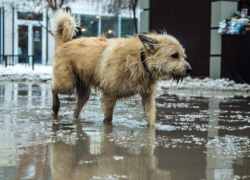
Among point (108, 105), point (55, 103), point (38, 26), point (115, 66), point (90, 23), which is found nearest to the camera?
point (115, 66)

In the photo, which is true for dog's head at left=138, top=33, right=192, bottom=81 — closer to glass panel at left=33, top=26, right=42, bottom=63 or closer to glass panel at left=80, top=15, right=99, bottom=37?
glass panel at left=33, top=26, right=42, bottom=63

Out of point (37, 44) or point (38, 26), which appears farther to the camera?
point (37, 44)

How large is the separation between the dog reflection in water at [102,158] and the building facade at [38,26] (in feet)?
86.4

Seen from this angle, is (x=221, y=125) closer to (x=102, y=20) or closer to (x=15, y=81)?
(x=15, y=81)

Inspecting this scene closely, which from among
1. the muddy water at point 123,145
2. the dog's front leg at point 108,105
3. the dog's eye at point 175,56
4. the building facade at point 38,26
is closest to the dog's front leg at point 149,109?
the muddy water at point 123,145

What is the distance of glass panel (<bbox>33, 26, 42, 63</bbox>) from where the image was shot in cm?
3412

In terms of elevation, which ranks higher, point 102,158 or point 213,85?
point 213,85

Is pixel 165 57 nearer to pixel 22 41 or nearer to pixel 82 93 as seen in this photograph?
pixel 82 93

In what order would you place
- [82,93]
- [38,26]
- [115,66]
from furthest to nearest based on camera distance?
[38,26], [82,93], [115,66]

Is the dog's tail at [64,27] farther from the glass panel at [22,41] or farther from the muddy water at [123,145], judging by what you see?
the glass panel at [22,41]

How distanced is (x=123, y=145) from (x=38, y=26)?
97.5 feet

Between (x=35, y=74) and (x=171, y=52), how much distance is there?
44.5 feet

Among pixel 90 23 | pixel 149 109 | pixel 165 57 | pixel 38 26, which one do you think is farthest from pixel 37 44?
pixel 165 57

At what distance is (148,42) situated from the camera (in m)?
6.55
